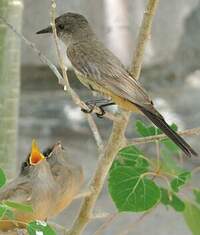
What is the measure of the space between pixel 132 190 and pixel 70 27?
2.32 feet

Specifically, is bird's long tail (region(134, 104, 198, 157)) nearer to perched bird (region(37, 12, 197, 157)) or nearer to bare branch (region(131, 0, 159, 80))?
perched bird (region(37, 12, 197, 157))

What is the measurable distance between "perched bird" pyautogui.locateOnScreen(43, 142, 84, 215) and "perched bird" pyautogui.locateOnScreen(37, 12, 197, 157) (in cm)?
19

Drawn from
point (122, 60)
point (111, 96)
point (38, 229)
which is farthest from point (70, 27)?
point (122, 60)

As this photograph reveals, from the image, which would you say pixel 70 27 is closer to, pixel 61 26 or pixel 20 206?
pixel 61 26

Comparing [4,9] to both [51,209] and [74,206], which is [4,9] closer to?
[51,209]

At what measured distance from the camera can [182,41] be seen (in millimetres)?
5020

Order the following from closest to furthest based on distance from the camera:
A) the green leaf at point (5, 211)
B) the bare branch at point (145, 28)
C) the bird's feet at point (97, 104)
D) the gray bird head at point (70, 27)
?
1. the green leaf at point (5, 211)
2. the bare branch at point (145, 28)
3. the bird's feet at point (97, 104)
4. the gray bird head at point (70, 27)

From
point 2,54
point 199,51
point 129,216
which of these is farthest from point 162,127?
point 199,51

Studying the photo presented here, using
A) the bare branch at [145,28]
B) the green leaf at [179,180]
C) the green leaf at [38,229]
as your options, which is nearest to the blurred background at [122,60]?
the green leaf at [179,180]

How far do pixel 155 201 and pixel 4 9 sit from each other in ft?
2.35

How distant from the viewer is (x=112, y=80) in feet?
7.13

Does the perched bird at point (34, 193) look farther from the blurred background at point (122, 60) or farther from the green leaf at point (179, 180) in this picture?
the blurred background at point (122, 60)

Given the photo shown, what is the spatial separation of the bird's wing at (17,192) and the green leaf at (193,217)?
1.39 feet

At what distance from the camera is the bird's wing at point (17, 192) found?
194cm
